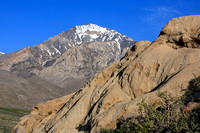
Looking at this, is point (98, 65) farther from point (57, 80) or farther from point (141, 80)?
point (141, 80)

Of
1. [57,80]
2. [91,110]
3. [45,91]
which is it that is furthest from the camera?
[57,80]

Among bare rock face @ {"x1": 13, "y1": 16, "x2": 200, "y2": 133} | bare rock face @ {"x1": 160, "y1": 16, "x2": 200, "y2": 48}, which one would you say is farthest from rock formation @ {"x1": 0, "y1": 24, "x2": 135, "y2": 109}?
bare rock face @ {"x1": 160, "y1": 16, "x2": 200, "y2": 48}

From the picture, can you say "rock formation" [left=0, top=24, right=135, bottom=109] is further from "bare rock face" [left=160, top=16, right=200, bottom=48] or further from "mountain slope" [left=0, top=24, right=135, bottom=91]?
"bare rock face" [left=160, top=16, right=200, bottom=48]

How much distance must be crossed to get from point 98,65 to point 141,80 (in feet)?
515

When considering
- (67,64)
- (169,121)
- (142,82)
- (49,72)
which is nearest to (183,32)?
(142,82)

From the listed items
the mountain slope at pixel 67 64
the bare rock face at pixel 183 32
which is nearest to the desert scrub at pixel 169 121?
the bare rock face at pixel 183 32

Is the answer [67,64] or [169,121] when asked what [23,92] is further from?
[169,121]

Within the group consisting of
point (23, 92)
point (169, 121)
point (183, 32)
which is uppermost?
point (23, 92)

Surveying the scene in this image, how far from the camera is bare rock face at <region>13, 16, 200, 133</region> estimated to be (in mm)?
→ 16266

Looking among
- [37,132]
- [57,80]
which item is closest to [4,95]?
[57,80]

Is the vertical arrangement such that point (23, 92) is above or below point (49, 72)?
below

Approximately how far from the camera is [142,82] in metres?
19.5

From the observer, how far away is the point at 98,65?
177 meters

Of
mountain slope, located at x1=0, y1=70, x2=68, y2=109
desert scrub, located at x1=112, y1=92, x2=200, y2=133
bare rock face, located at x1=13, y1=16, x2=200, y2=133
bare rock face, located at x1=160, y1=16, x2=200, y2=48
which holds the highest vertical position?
mountain slope, located at x1=0, y1=70, x2=68, y2=109
